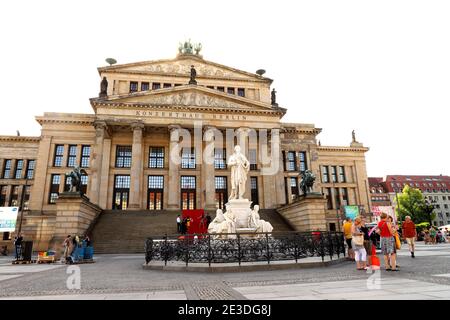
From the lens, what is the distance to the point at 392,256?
919 cm

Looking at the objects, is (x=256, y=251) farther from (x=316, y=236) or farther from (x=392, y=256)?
(x=392, y=256)

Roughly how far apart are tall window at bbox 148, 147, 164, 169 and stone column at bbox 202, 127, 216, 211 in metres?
6.26

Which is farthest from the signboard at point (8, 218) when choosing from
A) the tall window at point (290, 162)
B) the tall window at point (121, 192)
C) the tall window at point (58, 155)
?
the tall window at point (290, 162)

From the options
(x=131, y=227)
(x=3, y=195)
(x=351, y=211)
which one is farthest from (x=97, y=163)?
(x=351, y=211)

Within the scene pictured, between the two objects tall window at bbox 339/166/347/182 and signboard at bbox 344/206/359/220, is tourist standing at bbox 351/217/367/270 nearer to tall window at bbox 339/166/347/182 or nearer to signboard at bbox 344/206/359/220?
signboard at bbox 344/206/359/220

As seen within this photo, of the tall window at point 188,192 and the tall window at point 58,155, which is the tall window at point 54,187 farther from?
the tall window at point 188,192

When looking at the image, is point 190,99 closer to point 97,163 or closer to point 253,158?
point 253,158

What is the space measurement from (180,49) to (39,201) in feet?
105

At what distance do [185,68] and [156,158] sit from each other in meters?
15.5

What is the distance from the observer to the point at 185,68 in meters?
44.9

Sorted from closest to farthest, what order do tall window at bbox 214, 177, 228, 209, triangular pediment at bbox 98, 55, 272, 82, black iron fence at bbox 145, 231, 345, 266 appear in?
black iron fence at bbox 145, 231, 345, 266
tall window at bbox 214, 177, 228, 209
triangular pediment at bbox 98, 55, 272, 82

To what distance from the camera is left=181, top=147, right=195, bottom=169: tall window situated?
3924 centimetres

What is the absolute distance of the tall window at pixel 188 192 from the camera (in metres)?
37.8

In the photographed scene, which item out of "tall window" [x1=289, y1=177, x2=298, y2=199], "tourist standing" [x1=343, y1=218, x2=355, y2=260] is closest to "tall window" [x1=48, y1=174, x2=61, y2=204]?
"tall window" [x1=289, y1=177, x2=298, y2=199]
